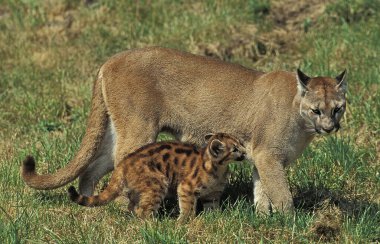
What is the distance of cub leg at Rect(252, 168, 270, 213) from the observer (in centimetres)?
794

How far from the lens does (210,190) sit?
7719 millimetres

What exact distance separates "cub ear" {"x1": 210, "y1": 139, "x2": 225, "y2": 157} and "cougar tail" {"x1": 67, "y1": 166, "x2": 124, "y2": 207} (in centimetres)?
83

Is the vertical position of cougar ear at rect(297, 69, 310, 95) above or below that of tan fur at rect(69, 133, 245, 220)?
above

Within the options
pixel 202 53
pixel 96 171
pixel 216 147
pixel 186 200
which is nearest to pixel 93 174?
pixel 96 171

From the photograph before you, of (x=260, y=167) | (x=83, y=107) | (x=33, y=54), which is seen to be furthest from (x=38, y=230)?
(x=33, y=54)

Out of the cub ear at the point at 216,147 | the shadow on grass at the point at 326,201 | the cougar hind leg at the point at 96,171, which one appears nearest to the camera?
the cub ear at the point at 216,147

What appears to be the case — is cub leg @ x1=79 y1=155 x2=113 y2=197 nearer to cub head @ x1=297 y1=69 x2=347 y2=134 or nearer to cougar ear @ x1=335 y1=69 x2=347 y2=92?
cub head @ x1=297 y1=69 x2=347 y2=134

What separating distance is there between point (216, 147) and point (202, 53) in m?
4.36

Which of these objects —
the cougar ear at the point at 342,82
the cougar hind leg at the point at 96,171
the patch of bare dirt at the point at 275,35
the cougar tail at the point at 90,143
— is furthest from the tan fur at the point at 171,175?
the patch of bare dirt at the point at 275,35

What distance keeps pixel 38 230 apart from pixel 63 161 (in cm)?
192

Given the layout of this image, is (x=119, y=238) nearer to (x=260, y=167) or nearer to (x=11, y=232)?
(x=11, y=232)

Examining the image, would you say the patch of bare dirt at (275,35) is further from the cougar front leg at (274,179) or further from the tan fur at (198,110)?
the cougar front leg at (274,179)

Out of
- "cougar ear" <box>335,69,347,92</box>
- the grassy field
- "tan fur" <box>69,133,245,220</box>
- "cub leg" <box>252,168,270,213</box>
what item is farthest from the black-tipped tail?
"cougar ear" <box>335,69,347,92</box>

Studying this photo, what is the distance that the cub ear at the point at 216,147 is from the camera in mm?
7607
